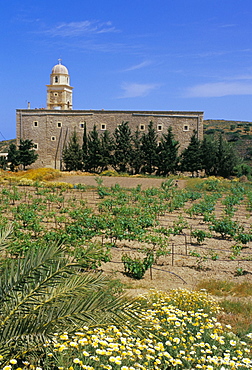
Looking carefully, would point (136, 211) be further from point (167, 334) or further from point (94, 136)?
point (94, 136)

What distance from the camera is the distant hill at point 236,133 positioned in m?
48.0

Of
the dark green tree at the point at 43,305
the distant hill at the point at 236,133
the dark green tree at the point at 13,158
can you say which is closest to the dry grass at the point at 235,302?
the dark green tree at the point at 43,305

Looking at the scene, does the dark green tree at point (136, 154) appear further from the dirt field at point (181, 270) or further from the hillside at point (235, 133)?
the dirt field at point (181, 270)

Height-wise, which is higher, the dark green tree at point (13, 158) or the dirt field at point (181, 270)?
the dark green tree at point (13, 158)

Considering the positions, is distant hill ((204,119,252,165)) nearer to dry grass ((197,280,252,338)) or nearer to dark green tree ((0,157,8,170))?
dark green tree ((0,157,8,170))

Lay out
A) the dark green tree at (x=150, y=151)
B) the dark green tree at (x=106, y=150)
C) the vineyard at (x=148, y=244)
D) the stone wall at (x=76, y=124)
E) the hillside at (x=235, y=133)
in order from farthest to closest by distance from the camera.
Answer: the hillside at (x=235, y=133) → the stone wall at (x=76, y=124) → the dark green tree at (x=106, y=150) → the dark green tree at (x=150, y=151) → the vineyard at (x=148, y=244)

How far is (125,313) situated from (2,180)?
66.5 feet

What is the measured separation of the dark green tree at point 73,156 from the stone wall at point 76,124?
1.84 m

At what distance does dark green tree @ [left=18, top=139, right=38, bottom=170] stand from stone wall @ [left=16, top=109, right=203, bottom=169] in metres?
1.79

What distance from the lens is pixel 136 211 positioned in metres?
12.1

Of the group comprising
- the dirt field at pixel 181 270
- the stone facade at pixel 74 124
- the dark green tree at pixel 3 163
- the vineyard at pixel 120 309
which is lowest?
the dirt field at pixel 181 270

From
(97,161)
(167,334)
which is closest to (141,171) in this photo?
(97,161)

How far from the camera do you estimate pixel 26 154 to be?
33.0m

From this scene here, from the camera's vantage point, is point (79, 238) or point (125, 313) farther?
point (79, 238)
